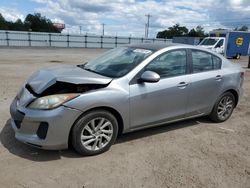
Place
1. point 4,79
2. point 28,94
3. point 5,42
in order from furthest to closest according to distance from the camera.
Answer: point 5,42, point 4,79, point 28,94

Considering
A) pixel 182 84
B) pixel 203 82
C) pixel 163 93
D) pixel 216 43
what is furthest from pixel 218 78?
pixel 216 43

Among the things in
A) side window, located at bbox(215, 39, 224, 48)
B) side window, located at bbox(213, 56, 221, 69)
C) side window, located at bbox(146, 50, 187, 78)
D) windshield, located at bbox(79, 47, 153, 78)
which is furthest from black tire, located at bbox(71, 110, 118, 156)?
side window, located at bbox(215, 39, 224, 48)

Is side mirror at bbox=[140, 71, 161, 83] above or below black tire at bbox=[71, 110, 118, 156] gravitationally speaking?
above

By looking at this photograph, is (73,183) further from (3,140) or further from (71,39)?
(71,39)

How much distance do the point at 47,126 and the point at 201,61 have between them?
3041 millimetres

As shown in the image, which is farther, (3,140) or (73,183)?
(3,140)

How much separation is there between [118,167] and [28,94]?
63.6 inches

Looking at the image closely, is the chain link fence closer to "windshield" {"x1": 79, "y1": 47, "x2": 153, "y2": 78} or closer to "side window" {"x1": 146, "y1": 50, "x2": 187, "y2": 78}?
"windshield" {"x1": 79, "y1": 47, "x2": 153, "y2": 78}

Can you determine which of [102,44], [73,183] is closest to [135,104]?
[73,183]

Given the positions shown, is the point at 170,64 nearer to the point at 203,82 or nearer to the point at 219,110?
the point at 203,82

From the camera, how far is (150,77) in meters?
4.14

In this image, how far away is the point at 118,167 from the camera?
3.67m

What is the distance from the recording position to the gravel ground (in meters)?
3.35

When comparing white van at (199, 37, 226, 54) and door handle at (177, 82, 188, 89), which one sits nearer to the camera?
door handle at (177, 82, 188, 89)
